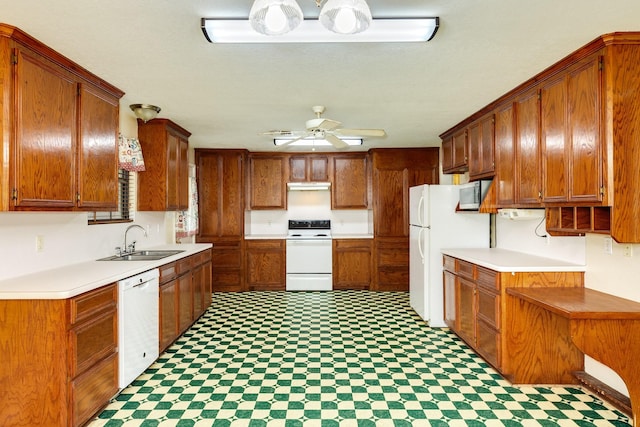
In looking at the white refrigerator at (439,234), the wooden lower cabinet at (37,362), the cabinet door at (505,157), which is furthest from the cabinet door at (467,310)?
the wooden lower cabinet at (37,362)

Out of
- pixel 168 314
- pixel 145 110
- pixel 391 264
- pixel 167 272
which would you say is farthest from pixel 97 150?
pixel 391 264

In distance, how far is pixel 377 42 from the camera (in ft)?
7.38

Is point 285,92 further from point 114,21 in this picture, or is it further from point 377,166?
point 377,166

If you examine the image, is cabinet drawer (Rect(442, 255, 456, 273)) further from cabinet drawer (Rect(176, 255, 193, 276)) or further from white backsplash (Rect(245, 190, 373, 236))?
cabinet drawer (Rect(176, 255, 193, 276))

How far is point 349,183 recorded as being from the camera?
6527mm

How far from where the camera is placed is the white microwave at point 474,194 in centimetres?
390

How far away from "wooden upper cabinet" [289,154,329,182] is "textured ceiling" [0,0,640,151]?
2.43 metres

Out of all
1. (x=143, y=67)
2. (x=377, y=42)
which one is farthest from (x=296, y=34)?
(x=143, y=67)

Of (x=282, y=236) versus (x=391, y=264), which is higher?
(x=282, y=236)

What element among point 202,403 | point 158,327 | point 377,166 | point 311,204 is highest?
point 377,166

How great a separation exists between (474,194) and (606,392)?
6.49ft

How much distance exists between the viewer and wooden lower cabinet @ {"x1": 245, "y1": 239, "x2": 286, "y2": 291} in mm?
6340

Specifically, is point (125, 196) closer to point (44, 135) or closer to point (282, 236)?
point (44, 135)

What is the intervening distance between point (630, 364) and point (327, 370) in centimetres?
202
